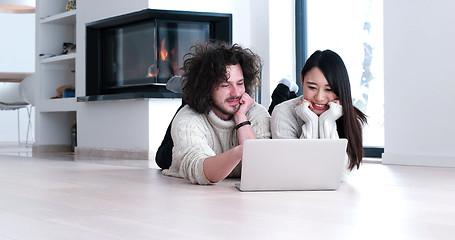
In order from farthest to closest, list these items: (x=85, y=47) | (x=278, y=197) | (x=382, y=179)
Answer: (x=85, y=47) → (x=382, y=179) → (x=278, y=197)

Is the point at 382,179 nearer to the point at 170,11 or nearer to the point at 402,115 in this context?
the point at 402,115

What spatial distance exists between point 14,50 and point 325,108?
6.97 metres

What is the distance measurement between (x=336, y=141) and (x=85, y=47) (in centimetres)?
335

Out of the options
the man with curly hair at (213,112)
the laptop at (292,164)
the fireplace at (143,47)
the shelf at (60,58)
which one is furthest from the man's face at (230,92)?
the shelf at (60,58)

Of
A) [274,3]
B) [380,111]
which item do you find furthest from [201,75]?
[274,3]

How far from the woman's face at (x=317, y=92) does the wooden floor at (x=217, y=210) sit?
1.03 feet

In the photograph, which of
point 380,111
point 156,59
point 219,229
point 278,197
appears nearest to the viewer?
point 219,229

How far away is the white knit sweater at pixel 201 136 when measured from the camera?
2.43m

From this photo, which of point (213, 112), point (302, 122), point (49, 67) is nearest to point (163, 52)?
point (49, 67)

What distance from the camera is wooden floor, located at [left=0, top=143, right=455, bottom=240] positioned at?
4.70 ft

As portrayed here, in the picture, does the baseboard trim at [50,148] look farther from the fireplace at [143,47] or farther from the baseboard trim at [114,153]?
the fireplace at [143,47]

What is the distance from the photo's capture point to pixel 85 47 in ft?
16.9

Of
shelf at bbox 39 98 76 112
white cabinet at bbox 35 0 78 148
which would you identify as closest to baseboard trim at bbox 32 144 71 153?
white cabinet at bbox 35 0 78 148

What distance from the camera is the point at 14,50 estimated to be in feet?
28.6
